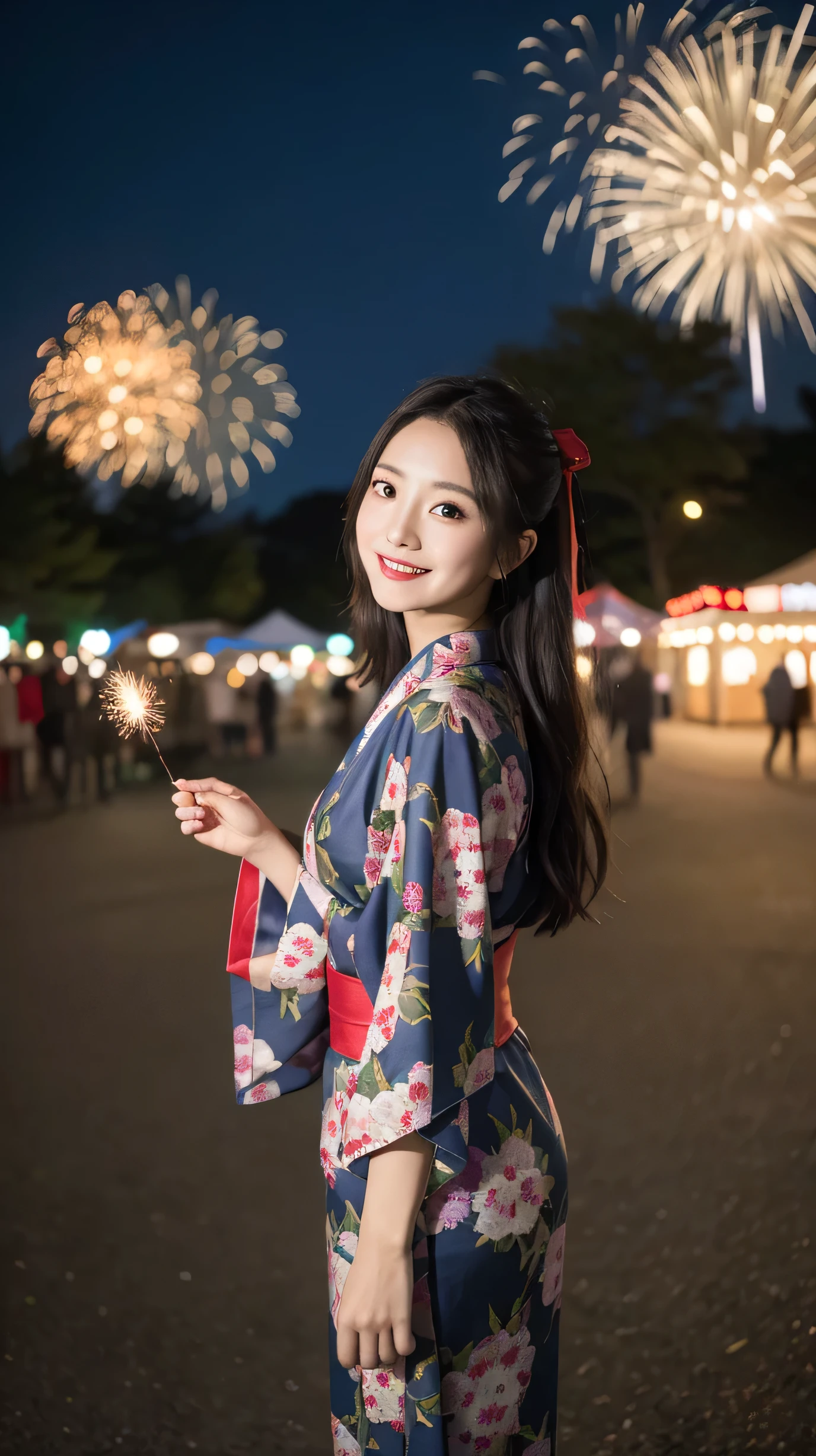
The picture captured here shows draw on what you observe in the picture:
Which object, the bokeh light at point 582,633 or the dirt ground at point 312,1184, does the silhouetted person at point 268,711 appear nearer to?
the dirt ground at point 312,1184

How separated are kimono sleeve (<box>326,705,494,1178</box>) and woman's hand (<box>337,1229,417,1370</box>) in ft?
0.25

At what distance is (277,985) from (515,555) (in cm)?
49

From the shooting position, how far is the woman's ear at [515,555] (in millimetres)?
1016

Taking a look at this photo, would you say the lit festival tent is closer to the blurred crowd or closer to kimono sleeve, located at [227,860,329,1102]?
the blurred crowd

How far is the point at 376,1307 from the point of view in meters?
0.85

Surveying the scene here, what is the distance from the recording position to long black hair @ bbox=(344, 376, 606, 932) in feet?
3.25

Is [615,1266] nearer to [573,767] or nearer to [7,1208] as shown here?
[7,1208]

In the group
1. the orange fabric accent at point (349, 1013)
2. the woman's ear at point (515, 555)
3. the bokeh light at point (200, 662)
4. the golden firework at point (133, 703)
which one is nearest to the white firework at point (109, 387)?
the golden firework at point (133, 703)

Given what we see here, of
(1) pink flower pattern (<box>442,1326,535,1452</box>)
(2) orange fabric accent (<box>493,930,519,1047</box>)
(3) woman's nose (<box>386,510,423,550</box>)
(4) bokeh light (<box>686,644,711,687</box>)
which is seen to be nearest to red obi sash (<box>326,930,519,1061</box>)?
(2) orange fabric accent (<box>493,930,519,1047</box>)

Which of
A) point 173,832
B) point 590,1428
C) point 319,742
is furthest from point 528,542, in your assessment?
point 319,742

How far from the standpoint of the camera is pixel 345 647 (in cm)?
387

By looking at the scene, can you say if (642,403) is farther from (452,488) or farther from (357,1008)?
(357,1008)

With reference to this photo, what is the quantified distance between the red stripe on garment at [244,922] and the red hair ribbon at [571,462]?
457 mm

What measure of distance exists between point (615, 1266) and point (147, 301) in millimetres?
2007
